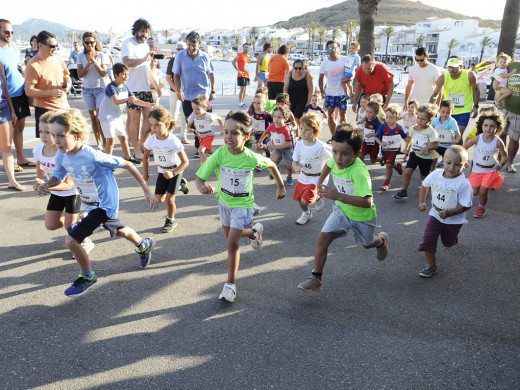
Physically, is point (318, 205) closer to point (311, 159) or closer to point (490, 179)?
point (311, 159)

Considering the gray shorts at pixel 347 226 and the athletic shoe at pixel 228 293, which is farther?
the gray shorts at pixel 347 226

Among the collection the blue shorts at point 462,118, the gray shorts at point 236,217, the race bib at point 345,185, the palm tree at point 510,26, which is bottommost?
the gray shorts at point 236,217

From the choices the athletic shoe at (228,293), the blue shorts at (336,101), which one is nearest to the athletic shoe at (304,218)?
the athletic shoe at (228,293)

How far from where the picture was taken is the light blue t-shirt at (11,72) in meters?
6.66

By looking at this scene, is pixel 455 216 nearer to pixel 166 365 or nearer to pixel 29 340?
pixel 166 365

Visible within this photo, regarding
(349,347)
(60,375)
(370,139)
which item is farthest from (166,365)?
(370,139)

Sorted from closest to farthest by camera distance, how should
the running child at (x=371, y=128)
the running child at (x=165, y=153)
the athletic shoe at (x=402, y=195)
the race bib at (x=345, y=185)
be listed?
1. the race bib at (x=345, y=185)
2. the running child at (x=165, y=153)
3. the athletic shoe at (x=402, y=195)
4. the running child at (x=371, y=128)

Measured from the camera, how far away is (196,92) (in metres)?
8.63

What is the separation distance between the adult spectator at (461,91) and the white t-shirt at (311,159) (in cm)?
343

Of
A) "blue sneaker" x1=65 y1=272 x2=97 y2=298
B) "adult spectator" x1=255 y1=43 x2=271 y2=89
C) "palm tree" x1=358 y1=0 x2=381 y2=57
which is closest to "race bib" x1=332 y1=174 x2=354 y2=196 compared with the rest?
"blue sneaker" x1=65 y1=272 x2=97 y2=298

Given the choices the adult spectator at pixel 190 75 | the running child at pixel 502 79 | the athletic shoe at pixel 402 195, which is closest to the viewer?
the athletic shoe at pixel 402 195

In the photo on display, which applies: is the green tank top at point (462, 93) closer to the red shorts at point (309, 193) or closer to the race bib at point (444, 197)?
the red shorts at point (309, 193)

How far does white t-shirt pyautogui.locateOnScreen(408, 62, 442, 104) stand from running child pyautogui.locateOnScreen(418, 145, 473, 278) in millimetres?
4631

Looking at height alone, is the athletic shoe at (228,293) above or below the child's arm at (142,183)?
below
